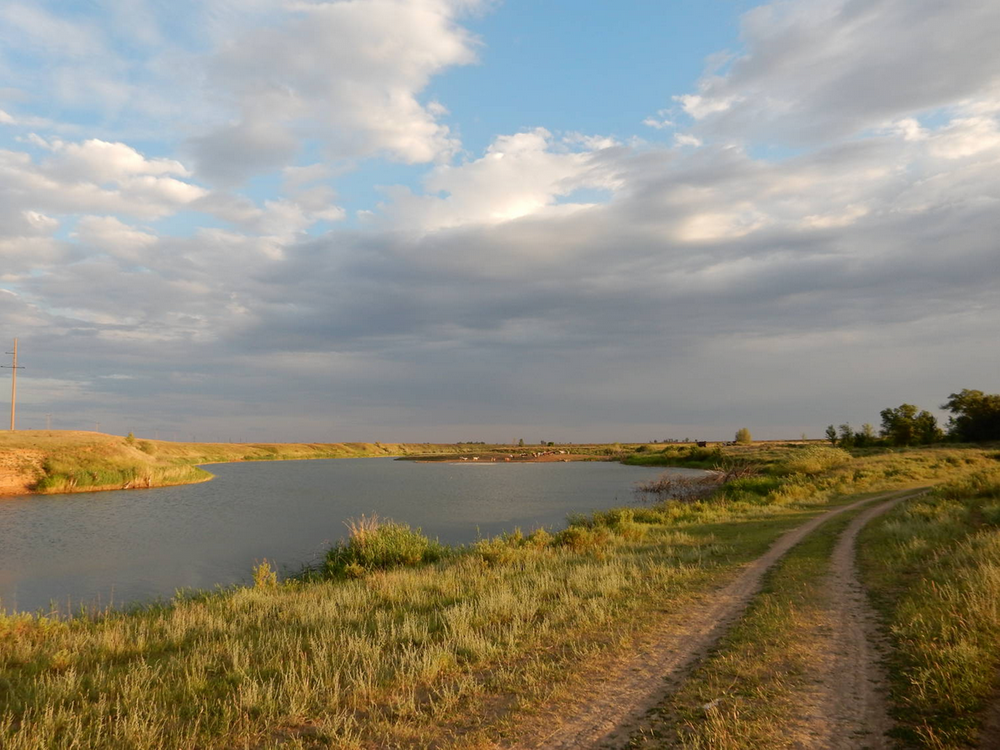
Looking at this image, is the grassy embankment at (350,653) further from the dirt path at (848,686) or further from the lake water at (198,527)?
the lake water at (198,527)

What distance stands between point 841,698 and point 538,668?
3652 millimetres

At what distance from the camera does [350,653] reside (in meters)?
8.70

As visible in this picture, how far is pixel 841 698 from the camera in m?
6.52

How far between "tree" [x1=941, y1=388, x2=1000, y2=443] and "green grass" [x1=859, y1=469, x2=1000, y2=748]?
2993 inches

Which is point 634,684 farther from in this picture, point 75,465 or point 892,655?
point 75,465

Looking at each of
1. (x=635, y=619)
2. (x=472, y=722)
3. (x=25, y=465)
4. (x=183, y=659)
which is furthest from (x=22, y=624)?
(x=25, y=465)

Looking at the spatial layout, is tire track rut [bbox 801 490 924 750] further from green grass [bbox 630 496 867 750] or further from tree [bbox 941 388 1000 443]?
tree [bbox 941 388 1000 443]

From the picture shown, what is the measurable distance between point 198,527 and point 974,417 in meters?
94.9

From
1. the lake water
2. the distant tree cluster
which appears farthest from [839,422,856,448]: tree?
the lake water

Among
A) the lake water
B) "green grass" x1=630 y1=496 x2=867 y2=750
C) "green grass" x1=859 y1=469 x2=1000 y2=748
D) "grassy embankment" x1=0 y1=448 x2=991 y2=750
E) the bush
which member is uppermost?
"green grass" x1=859 y1=469 x2=1000 y2=748

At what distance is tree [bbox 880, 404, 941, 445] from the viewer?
84.9 metres

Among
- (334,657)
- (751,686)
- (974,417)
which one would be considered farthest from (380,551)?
(974,417)

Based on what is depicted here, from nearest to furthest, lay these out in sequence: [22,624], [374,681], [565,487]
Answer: [374,681]
[22,624]
[565,487]

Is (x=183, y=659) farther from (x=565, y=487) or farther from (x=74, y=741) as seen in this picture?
(x=565, y=487)
